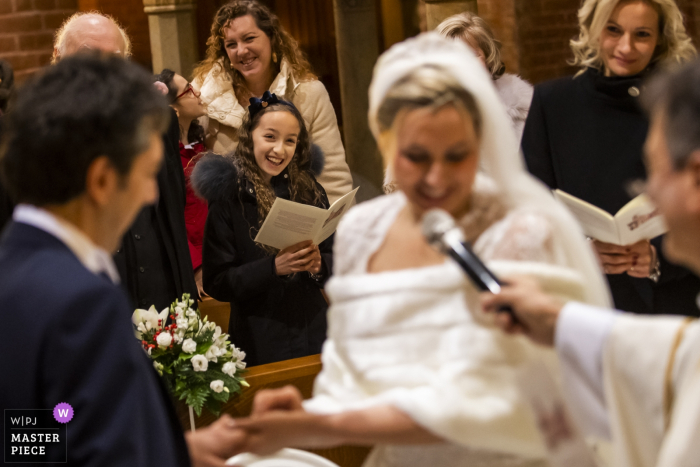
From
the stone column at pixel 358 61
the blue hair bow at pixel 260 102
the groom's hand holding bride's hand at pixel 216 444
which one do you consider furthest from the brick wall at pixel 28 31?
the groom's hand holding bride's hand at pixel 216 444

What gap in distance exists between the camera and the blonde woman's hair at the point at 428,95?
1.69 metres

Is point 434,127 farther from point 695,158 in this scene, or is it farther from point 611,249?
point 611,249

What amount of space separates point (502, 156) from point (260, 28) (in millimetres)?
3009

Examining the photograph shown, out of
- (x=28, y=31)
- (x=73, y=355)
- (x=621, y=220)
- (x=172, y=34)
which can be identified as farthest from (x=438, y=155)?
(x=172, y=34)

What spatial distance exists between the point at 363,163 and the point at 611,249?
5734mm

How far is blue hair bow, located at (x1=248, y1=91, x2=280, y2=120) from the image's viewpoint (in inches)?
149

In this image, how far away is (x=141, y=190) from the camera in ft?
5.31

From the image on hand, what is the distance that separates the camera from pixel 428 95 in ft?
5.56

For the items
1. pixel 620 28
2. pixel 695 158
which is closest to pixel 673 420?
pixel 695 158

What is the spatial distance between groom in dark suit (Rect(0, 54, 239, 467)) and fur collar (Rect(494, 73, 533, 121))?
281cm

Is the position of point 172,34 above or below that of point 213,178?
above

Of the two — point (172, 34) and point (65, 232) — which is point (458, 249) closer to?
point (65, 232)

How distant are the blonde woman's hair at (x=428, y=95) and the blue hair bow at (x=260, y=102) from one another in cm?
209

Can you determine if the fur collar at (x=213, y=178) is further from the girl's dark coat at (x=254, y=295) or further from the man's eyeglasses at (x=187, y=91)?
the man's eyeglasses at (x=187, y=91)
